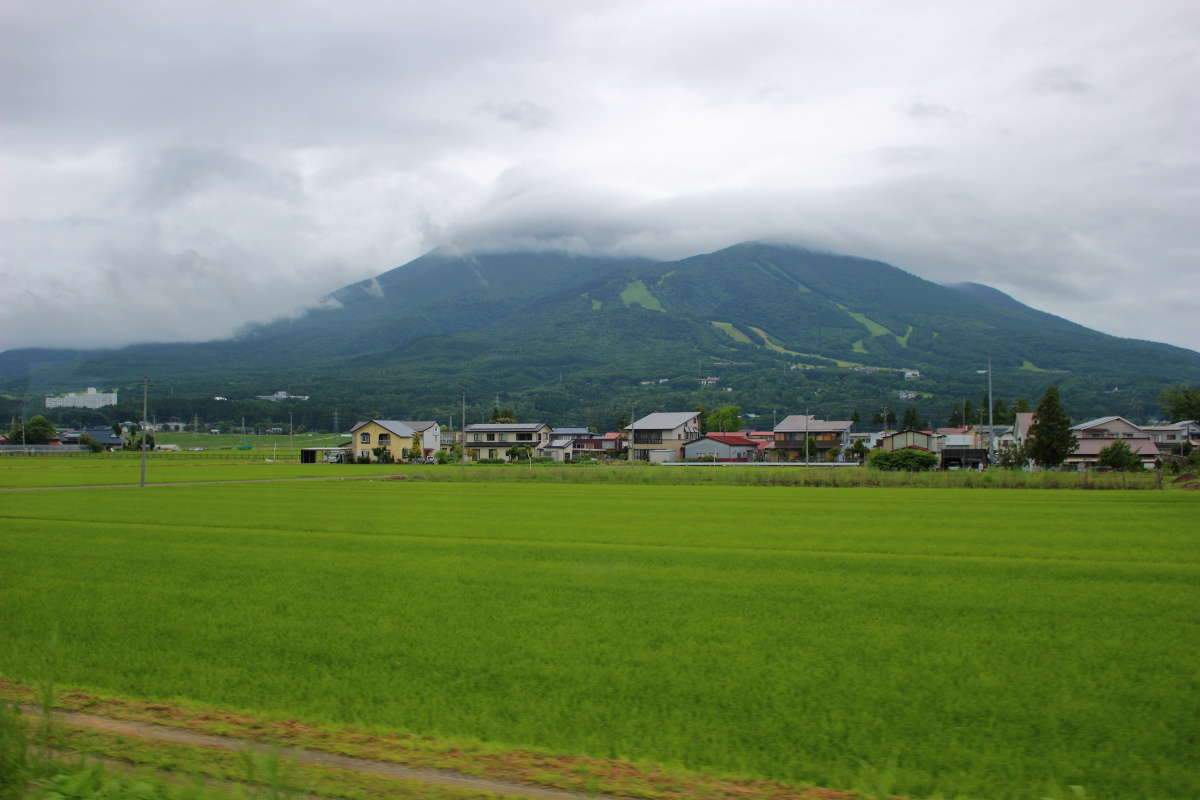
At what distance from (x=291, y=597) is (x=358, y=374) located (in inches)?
6559

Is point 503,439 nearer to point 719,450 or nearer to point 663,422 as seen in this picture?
point 663,422

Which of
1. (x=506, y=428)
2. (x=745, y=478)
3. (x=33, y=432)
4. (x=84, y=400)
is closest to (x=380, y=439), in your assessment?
(x=506, y=428)

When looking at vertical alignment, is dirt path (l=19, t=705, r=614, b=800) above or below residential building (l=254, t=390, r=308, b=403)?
below

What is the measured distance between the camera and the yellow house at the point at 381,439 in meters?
83.2

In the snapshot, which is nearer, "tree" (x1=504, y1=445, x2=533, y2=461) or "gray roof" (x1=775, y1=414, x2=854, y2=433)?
"tree" (x1=504, y1=445, x2=533, y2=461)

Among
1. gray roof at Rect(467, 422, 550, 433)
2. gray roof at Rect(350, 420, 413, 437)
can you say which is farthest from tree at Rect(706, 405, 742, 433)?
gray roof at Rect(350, 420, 413, 437)

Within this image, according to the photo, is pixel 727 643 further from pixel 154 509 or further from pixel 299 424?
pixel 299 424

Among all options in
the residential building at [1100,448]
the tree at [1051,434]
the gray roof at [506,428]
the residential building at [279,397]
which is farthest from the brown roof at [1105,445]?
the residential building at [279,397]

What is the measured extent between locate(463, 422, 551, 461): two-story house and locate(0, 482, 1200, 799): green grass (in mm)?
71097

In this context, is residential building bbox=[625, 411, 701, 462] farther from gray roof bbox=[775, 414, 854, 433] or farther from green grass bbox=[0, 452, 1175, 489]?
green grass bbox=[0, 452, 1175, 489]

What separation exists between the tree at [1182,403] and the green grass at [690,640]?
91.1m

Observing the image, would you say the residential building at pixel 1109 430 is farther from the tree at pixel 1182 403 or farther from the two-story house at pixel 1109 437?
the tree at pixel 1182 403

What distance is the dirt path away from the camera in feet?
17.0

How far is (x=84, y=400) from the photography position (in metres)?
89.2
